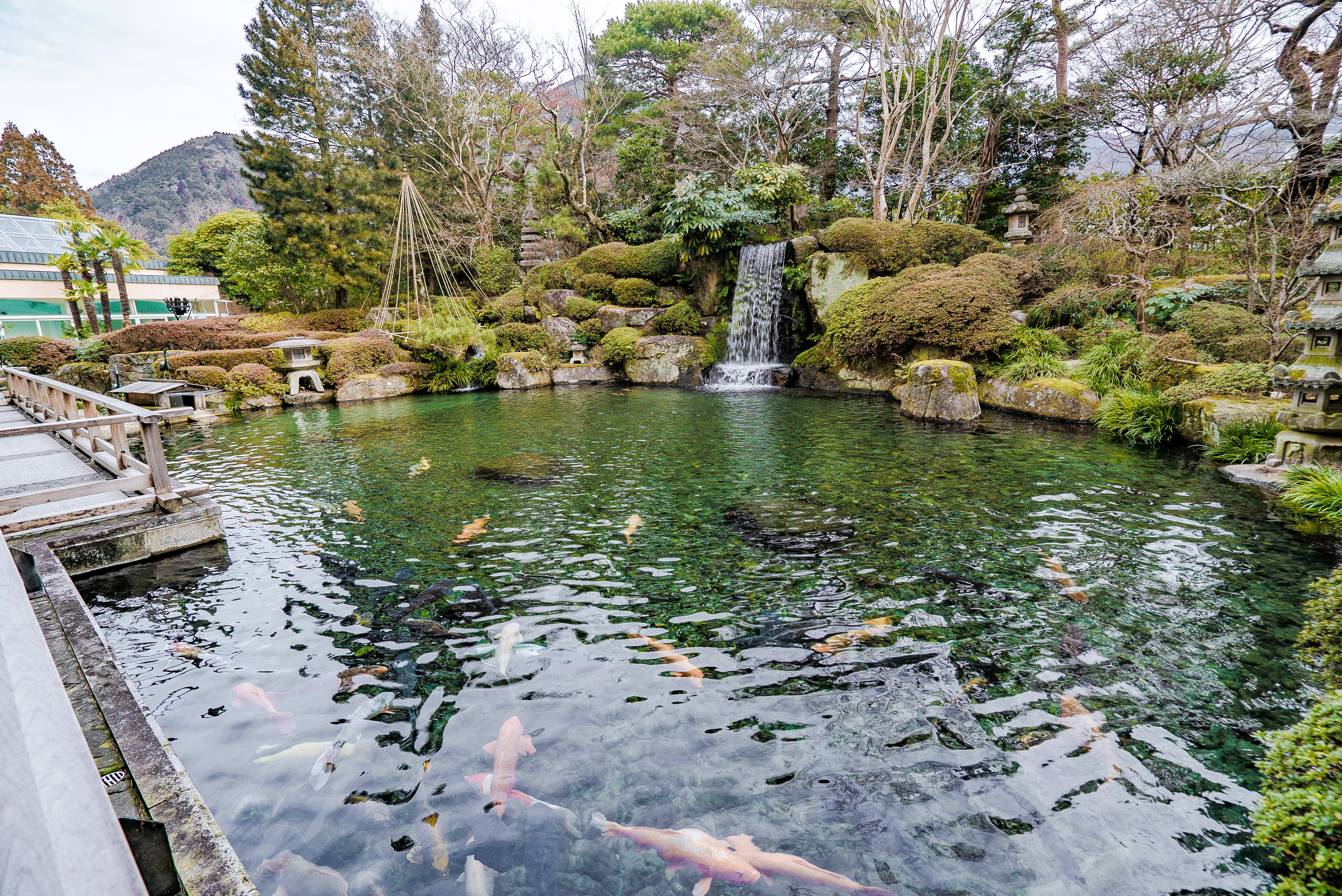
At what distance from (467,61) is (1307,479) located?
91.7 ft

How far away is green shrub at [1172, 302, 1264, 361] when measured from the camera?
9.43m

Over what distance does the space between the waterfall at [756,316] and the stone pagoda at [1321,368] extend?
11785mm

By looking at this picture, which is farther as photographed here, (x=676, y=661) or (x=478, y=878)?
(x=676, y=661)

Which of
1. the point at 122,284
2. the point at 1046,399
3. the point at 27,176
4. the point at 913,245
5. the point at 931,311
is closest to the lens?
the point at 1046,399

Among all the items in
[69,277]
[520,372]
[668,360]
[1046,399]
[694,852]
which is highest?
[69,277]

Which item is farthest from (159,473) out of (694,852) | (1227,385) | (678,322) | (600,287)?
(600,287)

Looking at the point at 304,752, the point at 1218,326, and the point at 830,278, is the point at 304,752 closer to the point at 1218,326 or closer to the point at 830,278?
the point at 1218,326

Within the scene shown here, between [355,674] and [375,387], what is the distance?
1563cm

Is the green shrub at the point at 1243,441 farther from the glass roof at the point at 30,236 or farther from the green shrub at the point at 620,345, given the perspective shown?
the glass roof at the point at 30,236

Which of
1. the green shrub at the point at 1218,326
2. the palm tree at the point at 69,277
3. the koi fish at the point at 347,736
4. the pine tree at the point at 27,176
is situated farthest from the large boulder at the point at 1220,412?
the pine tree at the point at 27,176

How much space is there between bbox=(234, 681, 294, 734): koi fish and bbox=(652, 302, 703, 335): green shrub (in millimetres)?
16620

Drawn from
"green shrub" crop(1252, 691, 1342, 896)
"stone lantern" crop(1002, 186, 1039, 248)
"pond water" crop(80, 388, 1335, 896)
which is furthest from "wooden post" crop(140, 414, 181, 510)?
"stone lantern" crop(1002, 186, 1039, 248)

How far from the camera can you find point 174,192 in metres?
58.6

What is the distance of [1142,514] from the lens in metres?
6.25
